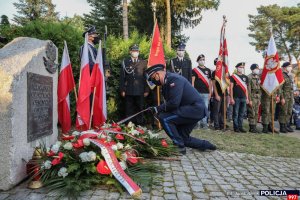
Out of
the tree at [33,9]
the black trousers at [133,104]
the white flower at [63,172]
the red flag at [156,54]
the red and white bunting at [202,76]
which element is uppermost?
the tree at [33,9]

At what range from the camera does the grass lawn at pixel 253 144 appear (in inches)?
235

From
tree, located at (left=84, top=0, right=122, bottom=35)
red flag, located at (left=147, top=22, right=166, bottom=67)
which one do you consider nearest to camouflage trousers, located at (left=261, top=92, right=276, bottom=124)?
red flag, located at (left=147, top=22, right=166, bottom=67)

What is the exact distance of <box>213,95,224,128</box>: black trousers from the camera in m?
8.71

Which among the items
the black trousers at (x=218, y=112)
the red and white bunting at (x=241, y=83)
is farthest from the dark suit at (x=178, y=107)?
the red and white bunting at (x=241, y=83)

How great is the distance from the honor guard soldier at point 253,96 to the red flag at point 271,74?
0.66 ft

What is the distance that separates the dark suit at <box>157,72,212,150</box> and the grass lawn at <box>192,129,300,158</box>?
121 centimetres

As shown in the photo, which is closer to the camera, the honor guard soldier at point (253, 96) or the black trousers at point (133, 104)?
the black trousers at point (133, 104)

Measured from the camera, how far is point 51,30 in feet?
24.7

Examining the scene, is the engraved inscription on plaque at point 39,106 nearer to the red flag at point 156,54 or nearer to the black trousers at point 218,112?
the red flag at point 156,54

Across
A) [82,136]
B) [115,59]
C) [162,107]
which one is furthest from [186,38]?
[82,136]

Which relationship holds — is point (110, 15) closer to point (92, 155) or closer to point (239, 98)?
point (239, 98)

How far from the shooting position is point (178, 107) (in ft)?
17.6

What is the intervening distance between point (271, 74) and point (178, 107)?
4680mm

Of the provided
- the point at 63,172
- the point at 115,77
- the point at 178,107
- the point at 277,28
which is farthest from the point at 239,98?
the point at 277,28
